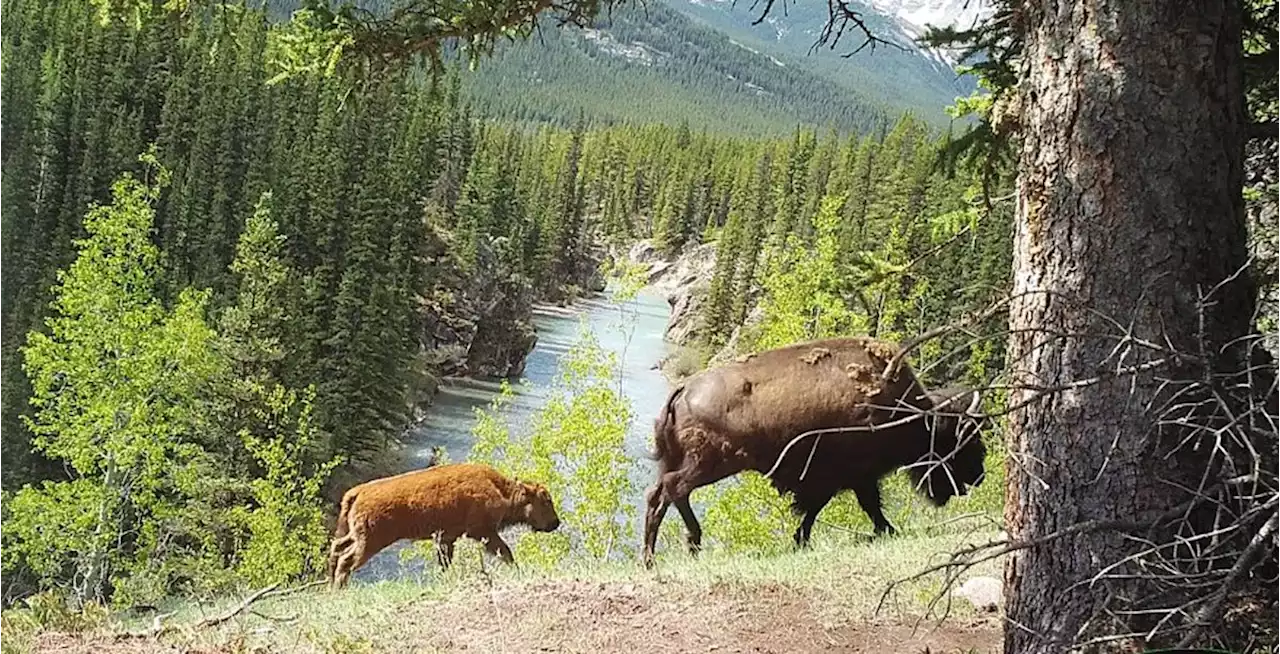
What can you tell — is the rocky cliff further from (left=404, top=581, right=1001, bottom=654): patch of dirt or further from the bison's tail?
(left=404, top=581, right=1001, bottom=654): patch of dirt

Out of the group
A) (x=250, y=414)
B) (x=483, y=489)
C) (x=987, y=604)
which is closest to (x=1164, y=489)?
(x=987, y=604)

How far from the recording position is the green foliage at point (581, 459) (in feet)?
62.6

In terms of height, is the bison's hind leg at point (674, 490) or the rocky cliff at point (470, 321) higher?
the bison's hind leg at point (674, 490)

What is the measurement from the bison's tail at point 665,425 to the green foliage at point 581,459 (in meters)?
9.09

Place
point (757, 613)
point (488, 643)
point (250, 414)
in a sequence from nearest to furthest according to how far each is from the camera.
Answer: point (488, 643)
point (757, 613)
point (250, 414)

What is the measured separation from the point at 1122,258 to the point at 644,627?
2788 mm

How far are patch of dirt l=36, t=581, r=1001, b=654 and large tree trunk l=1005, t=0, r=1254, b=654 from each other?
1.31 meters

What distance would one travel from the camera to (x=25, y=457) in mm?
34281

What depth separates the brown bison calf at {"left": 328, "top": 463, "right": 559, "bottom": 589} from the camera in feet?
31.3

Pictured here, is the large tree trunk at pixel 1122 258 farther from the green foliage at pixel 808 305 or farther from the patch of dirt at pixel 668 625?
the green foliage at pixel 808 305

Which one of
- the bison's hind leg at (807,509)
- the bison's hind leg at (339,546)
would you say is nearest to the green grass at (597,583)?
the bison's hind leg at (807,509)

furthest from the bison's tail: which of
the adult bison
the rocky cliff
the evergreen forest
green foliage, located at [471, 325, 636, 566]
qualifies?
the rocky cliff

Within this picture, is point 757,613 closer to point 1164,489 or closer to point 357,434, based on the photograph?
point 1164,489

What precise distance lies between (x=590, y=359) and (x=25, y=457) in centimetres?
2071
